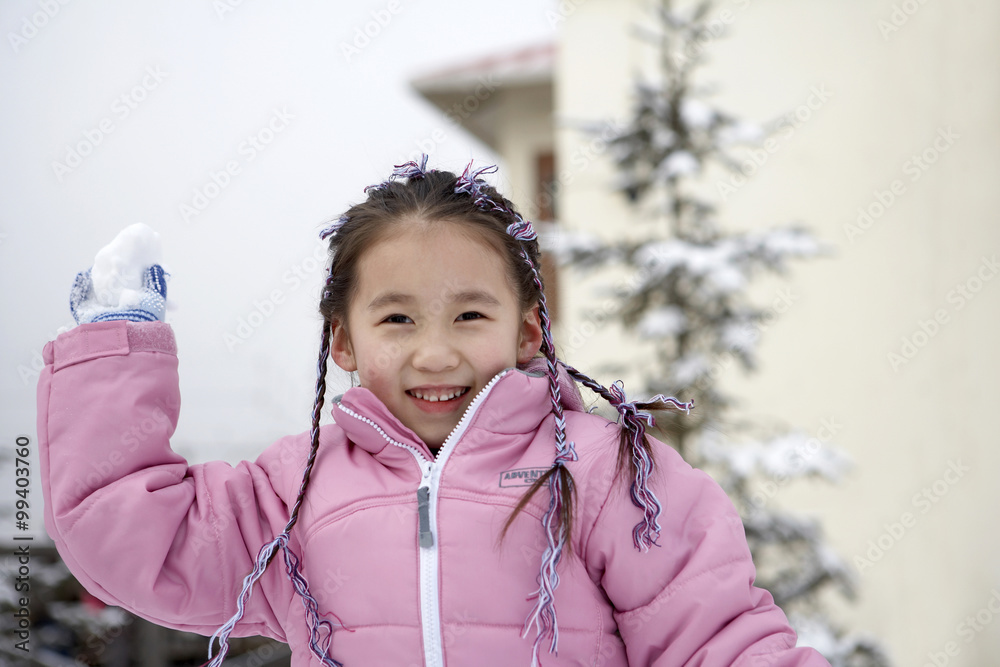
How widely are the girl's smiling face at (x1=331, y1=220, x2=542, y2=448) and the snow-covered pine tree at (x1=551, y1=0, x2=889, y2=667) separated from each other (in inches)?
88.1

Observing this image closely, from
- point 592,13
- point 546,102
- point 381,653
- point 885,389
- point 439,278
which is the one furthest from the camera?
point 546,102

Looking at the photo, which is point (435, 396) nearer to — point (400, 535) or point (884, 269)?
point (400, 535)

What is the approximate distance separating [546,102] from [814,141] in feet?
7.86

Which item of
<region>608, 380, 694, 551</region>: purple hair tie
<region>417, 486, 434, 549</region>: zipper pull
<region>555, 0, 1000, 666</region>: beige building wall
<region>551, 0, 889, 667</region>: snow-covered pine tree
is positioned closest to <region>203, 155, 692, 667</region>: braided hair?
<region>608, 380, 694, 551</region>: purple hair tie

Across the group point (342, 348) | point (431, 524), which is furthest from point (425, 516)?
point (342, 348)

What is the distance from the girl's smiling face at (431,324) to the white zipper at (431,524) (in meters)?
0.05

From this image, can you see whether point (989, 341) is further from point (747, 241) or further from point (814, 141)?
point (747, 241)

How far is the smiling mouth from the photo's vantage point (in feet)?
4.33

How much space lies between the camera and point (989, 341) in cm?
482

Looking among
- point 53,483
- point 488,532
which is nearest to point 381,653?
point 488,532

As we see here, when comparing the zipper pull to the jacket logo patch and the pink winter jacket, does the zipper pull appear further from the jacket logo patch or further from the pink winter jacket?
the jacket logo patch

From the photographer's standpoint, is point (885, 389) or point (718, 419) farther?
point (885, 389)

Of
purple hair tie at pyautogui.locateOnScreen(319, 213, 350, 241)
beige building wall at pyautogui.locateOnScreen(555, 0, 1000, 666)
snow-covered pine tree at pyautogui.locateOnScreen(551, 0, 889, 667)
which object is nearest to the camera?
purple hair tie at pyautogui.locateOnScreen(319, 213, 350, 241)

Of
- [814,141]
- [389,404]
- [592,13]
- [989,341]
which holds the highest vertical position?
[592,13]
